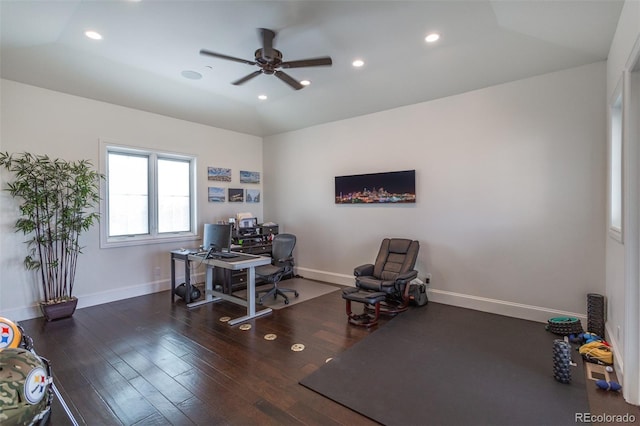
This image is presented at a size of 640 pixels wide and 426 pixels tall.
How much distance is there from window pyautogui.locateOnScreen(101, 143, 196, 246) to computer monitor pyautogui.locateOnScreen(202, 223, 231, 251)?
1.55m

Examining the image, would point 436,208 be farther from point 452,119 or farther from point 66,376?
point 66,376

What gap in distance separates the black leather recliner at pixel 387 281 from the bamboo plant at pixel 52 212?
3.88 meters

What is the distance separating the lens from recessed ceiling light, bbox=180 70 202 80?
427 cm

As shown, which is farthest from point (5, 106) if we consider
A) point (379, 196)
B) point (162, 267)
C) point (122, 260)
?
point (379, 196)

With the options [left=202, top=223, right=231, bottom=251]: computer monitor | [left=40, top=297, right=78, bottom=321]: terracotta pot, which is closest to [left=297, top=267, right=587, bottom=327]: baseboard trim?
[left=202, top=223, right=231, bottom=251]: computer monitor

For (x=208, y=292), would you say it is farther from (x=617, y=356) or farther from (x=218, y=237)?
(x=617, y=356)

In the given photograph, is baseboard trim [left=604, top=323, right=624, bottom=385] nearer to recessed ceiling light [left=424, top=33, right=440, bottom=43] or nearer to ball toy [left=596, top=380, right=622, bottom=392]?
ball toy [left=596, top=380, right=622, bottom=392]

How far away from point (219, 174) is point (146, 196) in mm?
1412

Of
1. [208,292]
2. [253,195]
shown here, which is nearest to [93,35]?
[208,292]

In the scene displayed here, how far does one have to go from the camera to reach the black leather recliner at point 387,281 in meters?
3.89

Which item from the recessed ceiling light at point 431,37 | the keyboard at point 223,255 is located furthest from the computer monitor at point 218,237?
the recessed ceiling light at point 431,37

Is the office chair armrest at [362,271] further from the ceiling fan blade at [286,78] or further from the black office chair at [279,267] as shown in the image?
the ceiling fan blade at [286,78]

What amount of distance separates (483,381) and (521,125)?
3133 mm

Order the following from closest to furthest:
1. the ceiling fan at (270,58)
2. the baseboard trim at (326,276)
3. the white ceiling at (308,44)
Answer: the white ceiling at (308,44), the ceiling fan at (270,58), the baseboard trim at (326,276)
